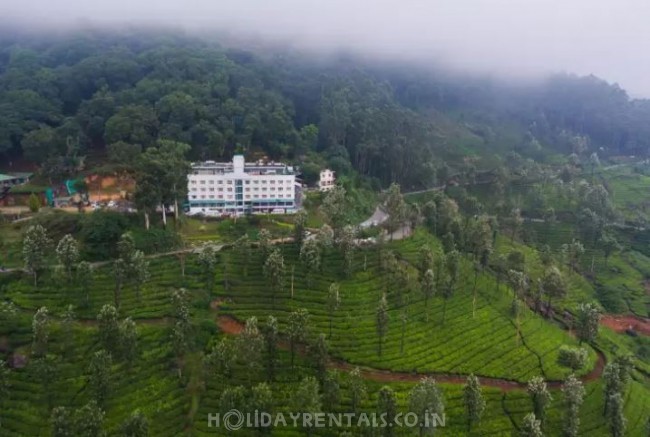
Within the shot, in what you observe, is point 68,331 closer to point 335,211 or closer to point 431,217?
point 335,211

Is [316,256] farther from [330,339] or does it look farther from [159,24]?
[159,24]

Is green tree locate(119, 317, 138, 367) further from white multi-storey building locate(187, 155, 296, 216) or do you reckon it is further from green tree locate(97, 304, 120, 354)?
white multi-storey building locate(187, 155, 296, 216)

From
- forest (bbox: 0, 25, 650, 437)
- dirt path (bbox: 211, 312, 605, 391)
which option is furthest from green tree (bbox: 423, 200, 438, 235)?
dirt path (bbox: 211, 312, 605, 391)

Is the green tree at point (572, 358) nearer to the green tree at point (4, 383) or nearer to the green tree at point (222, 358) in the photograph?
the green tree at point (222, 358)

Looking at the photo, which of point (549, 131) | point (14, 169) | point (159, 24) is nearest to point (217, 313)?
point (14, 169)

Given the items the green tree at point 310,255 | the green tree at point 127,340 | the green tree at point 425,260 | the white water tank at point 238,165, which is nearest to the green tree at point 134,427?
the green tree at point 127,340
